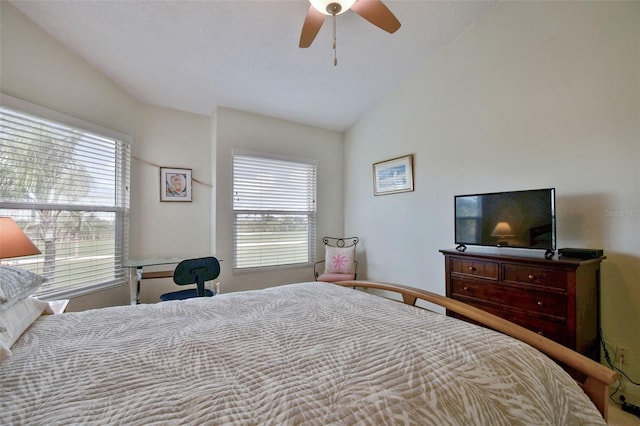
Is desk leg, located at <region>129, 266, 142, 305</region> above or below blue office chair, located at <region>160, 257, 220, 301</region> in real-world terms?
below

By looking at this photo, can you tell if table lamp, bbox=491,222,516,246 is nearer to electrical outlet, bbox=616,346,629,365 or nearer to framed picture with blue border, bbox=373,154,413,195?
electrical outlet, bbox=616,346,629,365

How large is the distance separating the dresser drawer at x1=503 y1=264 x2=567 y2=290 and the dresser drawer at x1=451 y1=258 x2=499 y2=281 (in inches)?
3.2

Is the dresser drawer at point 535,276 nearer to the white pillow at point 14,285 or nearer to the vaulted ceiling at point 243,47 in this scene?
the vaulted ceiling at point 243,47

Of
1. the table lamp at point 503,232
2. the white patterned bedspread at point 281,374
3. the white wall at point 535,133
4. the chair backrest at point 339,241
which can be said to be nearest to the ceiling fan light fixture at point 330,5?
the white wall at point 535,133

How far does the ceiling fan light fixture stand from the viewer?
5.40 ft

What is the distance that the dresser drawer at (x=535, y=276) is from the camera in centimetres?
178

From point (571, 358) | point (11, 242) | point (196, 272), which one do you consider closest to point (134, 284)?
point (196, 272)

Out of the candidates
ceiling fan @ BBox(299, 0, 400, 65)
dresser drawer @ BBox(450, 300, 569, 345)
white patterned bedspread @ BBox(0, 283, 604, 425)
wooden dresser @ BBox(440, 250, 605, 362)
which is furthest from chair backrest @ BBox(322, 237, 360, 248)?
white patterned bedspread @ BBox(0, 283, 604, 425)

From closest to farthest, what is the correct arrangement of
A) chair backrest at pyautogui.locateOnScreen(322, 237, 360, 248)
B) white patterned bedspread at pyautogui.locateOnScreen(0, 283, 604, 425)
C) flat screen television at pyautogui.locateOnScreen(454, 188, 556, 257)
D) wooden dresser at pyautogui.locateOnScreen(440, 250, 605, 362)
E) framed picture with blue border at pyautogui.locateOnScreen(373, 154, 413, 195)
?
white patterned bedspread at pyautogui.locateOnScreen(0, 283, 604, 425) → wooden dresser at pyautogui.locateOnScreen(440, 250, 605, 362) → flat screen television at pyautogui.locateOnScreen(454, 188, 556, 257) → framed picture with blue border at pyautogui.locateOnScreen(373, 154, 413, 195) → chair backrest at pyautogui.locateOnScreen(322, 237, 360, 248)

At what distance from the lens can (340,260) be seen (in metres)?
3.70

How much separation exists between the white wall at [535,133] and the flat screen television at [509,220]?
0.30 m

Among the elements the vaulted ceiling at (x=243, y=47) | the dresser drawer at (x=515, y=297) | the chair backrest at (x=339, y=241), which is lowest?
the dresser drawer at (x=515, y=297)

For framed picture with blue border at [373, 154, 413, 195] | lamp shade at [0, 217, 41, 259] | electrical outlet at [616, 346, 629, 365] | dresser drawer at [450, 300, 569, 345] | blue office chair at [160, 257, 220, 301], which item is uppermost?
framed picture with blue border at [373, 154, 413, 195]

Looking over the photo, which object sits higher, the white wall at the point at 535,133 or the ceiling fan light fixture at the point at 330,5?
the ceiling fan light fixture at the point at 330,5
